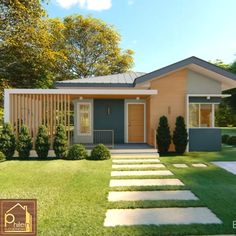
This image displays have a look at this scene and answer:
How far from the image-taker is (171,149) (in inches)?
547

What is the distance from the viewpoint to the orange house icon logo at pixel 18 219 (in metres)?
4.25

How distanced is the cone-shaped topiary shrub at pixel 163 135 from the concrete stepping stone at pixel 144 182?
527 centimetres

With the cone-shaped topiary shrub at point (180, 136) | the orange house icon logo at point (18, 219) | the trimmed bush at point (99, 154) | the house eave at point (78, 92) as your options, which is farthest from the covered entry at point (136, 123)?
the orange house icon logo at point (18, 219)

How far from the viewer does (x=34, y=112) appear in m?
12.4

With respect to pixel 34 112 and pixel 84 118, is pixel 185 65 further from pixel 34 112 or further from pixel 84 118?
pixel 34 112

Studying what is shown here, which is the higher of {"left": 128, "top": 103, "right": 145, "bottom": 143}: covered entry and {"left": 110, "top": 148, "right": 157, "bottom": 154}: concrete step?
{"left": 128, "top": 103, "right": 145, "bottom": 143}: covered entry

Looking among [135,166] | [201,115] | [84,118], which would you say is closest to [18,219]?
[135,166]

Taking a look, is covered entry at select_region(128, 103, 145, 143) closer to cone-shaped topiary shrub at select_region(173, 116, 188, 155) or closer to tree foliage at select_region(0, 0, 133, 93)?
cone-shaped topiary shrub at select_region(173, 116, 188, 155)

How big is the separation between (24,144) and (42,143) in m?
0.78

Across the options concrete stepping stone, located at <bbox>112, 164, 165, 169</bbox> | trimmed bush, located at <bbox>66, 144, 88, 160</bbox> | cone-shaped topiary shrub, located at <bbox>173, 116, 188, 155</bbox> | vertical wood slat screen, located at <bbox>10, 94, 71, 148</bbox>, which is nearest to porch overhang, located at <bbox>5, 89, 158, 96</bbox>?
vertical wood slat screen, located at <bbox>10, 94, 71, 148</bbox>

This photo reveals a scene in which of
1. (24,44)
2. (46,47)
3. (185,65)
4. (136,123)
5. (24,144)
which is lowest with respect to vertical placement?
(24,144)

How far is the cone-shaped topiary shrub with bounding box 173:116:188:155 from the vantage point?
13062 millimetres

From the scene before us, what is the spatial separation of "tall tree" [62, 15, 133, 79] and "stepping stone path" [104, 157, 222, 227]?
23778mm

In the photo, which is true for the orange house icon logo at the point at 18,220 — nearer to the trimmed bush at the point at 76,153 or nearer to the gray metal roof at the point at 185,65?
the trimmed bush at the point at 76,153
